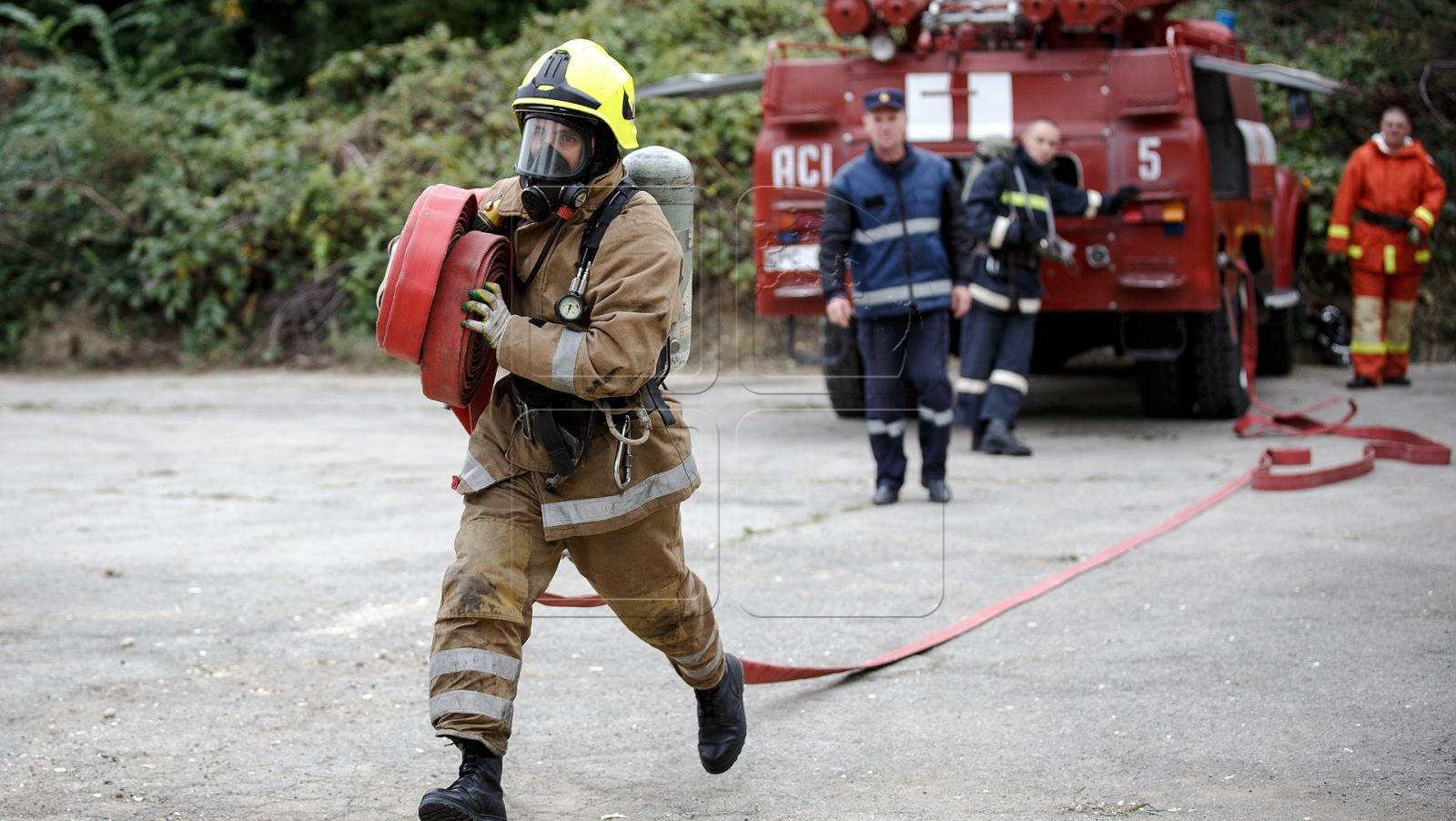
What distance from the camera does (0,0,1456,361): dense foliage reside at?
14758 mm

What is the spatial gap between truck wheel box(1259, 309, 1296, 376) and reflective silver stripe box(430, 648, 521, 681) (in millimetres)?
10315

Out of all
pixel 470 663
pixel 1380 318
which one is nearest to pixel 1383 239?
pixel 1380 318

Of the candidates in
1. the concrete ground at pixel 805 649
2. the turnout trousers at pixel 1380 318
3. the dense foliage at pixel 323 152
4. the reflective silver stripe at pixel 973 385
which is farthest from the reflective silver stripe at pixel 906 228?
the dense foliage at pixel 323 152

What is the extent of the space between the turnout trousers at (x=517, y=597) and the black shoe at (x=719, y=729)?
0.12 ft

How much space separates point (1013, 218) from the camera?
9078mm

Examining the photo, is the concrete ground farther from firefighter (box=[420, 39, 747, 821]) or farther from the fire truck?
the fire truck

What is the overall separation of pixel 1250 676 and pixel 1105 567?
154cm

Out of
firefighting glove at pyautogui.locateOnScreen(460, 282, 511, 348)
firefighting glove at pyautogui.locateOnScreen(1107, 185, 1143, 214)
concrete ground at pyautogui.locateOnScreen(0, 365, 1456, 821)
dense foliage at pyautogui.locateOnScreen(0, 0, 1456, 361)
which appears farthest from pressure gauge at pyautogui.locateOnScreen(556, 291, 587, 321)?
dense foliage at pyautogui.locateOnScreen(0, 0, 1456, 361)

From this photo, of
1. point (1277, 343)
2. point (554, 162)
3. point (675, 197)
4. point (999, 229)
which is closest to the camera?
point (554, 162)

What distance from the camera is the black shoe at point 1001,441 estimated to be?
9.32 m

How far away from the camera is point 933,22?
977cm

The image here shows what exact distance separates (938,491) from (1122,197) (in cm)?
264

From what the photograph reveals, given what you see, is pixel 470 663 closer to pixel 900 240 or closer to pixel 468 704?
pixel 468 704

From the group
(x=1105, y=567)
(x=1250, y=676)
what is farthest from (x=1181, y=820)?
(x=1105, y=567)
